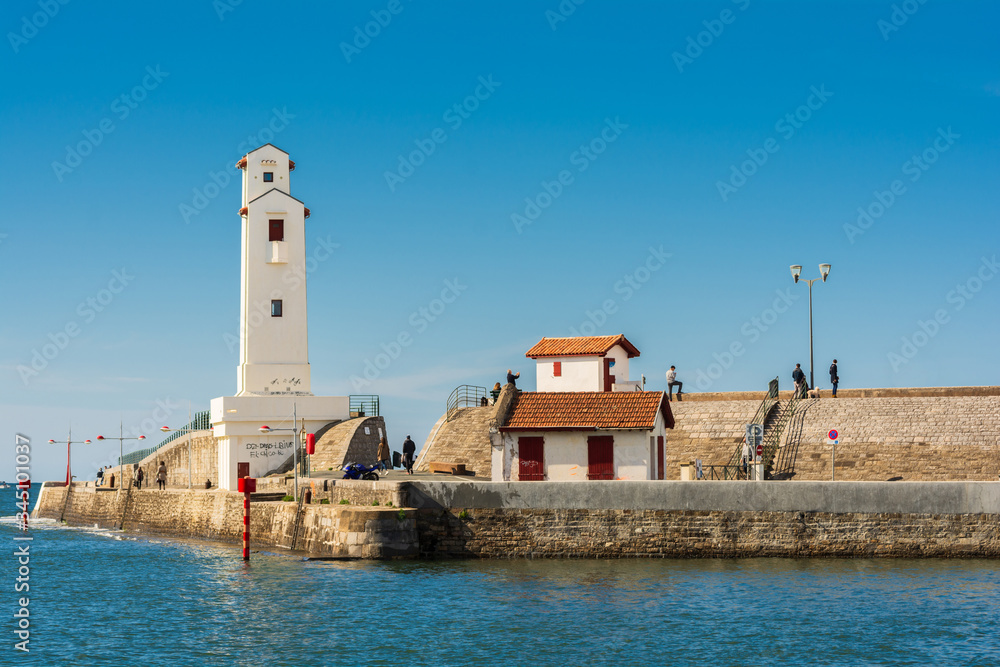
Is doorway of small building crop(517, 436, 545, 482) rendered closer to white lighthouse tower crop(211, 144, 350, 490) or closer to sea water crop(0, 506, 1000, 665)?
sea water crop(0, 506, 1000, 665)

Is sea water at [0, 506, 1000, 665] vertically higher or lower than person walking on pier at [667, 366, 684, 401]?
lower

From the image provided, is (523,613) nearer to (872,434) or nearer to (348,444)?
(872,434)

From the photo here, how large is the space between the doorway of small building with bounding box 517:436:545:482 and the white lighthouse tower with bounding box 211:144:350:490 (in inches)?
589

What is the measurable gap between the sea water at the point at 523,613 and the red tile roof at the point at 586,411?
6103mm

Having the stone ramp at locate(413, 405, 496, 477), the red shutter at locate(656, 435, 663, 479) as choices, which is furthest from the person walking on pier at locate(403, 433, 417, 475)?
the red shutter at locate(656, 435, 663, 479)

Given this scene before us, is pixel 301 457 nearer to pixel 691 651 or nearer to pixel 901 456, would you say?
pixel 901 456

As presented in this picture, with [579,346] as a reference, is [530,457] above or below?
below

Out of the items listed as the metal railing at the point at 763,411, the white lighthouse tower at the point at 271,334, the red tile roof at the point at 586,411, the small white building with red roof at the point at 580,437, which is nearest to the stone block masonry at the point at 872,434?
the metal railing at the point at 763,411

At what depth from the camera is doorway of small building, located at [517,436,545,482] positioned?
3562cm

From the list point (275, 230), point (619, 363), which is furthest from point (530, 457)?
point (275, 230)

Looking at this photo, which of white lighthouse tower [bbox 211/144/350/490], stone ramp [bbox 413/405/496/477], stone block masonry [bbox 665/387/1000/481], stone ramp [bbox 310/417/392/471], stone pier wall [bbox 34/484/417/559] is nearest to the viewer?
stone pier wall [bbox 34/484/417/559]

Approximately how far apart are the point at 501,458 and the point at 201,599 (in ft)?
39.3

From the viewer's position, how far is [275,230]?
1919 inches

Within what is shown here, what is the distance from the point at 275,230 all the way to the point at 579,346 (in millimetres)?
14894
